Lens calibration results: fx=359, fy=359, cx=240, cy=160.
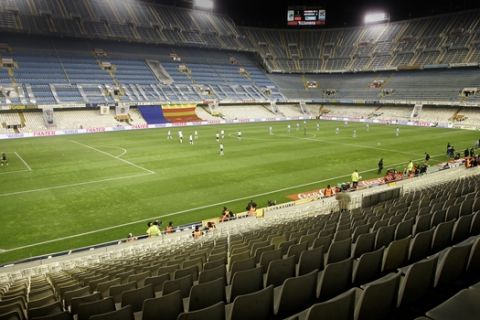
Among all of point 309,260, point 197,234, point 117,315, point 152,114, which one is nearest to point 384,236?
point 309,260

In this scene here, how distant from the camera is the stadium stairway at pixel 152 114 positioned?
62975 millimetres

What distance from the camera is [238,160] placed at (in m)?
34.0

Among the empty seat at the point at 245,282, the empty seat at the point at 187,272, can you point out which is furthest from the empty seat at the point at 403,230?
the empty seat at the point at 187,272

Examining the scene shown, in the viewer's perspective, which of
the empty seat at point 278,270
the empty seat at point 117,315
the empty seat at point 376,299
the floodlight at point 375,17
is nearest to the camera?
A: the empty seat at point 376,299

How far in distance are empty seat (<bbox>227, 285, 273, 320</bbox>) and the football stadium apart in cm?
2

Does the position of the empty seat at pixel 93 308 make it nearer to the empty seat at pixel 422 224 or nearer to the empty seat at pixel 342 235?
the empty seat at pixel 342 235

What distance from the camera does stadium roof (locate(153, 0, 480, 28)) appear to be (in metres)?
87.9

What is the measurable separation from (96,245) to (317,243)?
12012mm

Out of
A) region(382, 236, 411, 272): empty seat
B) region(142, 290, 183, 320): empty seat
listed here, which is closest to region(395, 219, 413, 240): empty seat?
region(382, 236, 411, 272): empty seat

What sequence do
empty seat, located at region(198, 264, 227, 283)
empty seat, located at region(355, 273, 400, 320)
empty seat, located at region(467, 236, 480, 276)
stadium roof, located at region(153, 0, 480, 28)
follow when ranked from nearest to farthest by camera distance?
empty seat, located at region(355, 273, 400, 320)
empty seat, located at region(467, 236, 480, 276)
empty seat, located at region(198, 264, 227, 283)
stadium roof, located at region(153, 0, 480, 28)

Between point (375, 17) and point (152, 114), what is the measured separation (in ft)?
221

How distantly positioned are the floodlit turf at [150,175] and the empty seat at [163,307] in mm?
14365

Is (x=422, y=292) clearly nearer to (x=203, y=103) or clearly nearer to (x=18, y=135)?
(x=18, y=135)

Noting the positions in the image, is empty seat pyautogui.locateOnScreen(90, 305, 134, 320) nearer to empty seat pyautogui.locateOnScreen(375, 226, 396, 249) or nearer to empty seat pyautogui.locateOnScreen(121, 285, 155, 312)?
empty seat pyautogui.locateOnScreen(121, 285, 155, 312)
